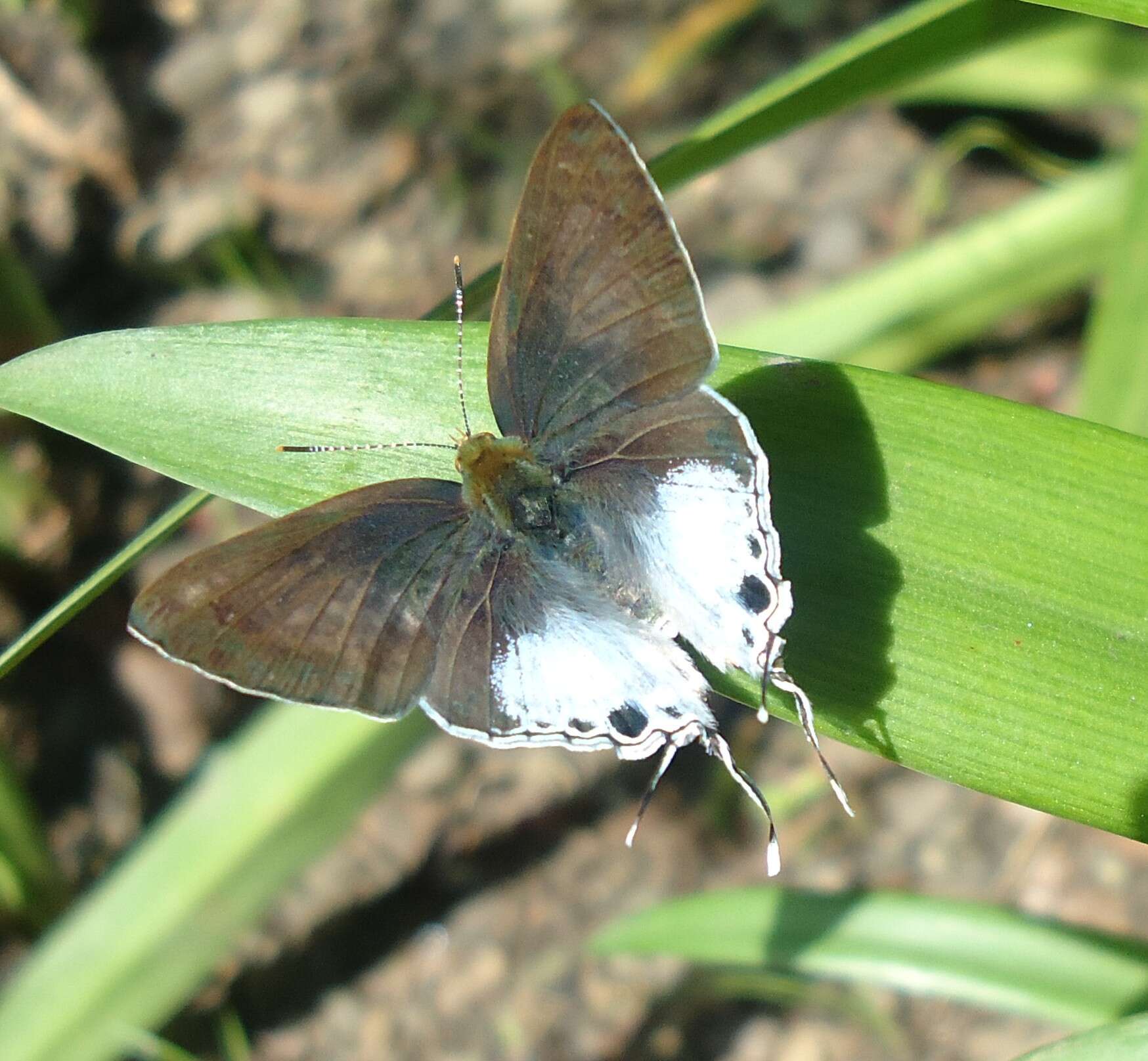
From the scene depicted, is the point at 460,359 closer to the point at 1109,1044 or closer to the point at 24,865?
the point at 1109,1044

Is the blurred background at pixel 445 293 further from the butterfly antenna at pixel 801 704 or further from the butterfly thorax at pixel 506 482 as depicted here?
the butterfly antenna at pixel 801 704

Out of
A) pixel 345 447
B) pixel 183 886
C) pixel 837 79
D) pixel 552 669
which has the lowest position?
pixel 183 886

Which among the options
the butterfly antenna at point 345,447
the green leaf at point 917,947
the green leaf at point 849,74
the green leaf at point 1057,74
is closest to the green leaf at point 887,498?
the butterfly antenna at point 345,447

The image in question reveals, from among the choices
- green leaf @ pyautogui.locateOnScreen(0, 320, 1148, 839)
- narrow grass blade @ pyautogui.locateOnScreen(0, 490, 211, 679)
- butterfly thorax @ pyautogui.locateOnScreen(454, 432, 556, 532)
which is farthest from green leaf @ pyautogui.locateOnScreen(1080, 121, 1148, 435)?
narrow grass blade @ pyautogui.locateOnScreen(0, 490, 211, 679)

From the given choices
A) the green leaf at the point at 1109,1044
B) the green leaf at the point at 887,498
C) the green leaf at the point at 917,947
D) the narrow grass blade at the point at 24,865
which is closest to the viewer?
the green leaf at the point at 1109,1044

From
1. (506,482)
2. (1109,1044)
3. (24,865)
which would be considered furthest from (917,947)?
(24,865)
